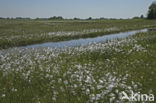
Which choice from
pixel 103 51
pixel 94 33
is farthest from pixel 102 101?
pixel 94 33

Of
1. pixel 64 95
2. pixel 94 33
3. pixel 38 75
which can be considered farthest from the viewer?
pixel 94 33

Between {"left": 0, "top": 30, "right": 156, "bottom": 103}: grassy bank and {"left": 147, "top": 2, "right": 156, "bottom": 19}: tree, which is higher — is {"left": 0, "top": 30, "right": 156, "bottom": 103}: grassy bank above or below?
below

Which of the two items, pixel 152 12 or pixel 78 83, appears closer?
pixel 78 83

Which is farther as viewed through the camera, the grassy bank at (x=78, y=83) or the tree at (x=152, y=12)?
the tree at (x=152, y=12)

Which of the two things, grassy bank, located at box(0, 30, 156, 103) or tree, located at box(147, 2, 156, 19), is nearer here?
grassy bank, located at box(0, 30, 156, 103)

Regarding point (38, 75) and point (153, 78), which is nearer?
point (153, 78)

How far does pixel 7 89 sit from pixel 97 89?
135 inches

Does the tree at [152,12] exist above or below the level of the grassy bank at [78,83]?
above

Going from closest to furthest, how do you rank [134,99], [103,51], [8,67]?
[134,99], [8,67], [103,51]

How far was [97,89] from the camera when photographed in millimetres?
5953

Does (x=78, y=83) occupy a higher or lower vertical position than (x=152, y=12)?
lower

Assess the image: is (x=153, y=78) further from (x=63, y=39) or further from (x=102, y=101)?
(x=63, y=39)

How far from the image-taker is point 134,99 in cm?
500

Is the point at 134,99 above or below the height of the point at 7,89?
above
